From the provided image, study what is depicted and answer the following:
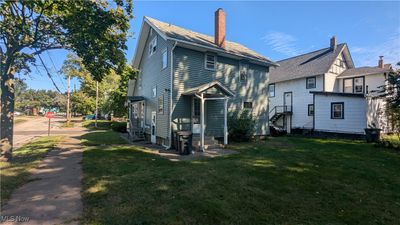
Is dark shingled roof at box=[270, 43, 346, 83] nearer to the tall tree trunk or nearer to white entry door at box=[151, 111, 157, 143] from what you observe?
white entry door at box=[151, 111, 157, 143]

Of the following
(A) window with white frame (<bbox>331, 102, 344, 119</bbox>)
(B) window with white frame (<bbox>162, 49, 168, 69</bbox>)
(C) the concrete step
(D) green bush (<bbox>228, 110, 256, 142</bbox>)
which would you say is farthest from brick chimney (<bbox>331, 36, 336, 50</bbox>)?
(B) window with white frame (<bbox>162, 49, 168, 69</bbox>)

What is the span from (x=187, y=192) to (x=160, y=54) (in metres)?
11.1

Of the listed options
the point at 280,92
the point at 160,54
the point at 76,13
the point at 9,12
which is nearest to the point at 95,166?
the point at 76,13

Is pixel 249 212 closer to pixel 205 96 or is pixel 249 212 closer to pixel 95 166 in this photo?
pixel 95 166

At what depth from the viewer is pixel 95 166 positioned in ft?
26.8

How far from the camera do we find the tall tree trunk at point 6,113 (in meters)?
9.10

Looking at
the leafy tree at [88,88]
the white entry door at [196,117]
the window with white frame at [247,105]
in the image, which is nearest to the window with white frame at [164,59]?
the white entry door at [196,117]

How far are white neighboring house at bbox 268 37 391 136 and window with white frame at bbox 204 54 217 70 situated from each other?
32.6 ft

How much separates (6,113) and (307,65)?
25.6 meters

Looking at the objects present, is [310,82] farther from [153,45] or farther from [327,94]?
[153,45]

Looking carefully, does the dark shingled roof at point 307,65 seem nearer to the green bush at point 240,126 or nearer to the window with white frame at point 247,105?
the window with white frame at point 247,105

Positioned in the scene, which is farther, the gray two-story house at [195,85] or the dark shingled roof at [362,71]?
the dark shingled roof at [362,71]

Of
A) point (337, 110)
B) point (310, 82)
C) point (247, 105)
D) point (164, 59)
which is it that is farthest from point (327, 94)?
point (164, 59)

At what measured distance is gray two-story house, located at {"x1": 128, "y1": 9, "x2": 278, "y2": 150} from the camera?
Result: 41.9ft
